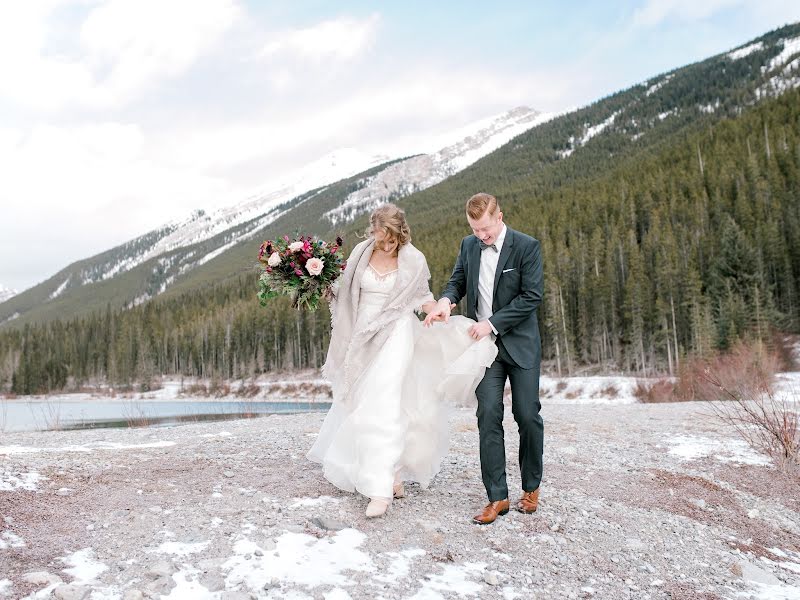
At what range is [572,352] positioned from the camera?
2189 inches

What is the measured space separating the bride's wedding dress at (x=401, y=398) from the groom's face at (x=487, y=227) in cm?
79

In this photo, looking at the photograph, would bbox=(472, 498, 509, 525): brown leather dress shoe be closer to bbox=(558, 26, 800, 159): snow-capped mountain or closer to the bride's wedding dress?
the bride's wedding dress

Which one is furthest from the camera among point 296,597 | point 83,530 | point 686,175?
point 686,175

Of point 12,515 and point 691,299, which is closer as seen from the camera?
point 12,515

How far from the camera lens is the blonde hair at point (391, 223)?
19.1ft

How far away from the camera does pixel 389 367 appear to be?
223 inches

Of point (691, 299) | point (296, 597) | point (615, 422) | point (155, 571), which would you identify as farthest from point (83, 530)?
point (691, 299)

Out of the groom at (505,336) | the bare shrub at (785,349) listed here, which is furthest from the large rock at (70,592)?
the bare shrub at (785,349)

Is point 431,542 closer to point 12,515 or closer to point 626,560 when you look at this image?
point 626,560

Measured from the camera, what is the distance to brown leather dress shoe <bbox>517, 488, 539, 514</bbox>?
5.48 meters

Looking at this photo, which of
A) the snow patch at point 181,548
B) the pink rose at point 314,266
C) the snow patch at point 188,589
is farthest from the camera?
the pink rose at point 314,266

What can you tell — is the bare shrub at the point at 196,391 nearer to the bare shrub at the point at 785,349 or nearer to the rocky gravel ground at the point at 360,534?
the bare shrub at the point at 785,349

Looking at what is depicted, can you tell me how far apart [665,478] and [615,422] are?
7.22m

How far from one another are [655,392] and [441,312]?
24.4 meters
